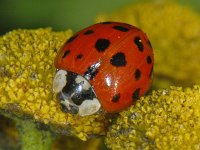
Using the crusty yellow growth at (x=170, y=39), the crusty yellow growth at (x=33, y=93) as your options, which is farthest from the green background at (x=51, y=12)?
the crusty yellow growth at (x=33, y=93)

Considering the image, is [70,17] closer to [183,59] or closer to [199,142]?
[183,59]

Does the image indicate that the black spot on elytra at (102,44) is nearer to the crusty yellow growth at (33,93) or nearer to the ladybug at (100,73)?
the ladybug at (100,73)

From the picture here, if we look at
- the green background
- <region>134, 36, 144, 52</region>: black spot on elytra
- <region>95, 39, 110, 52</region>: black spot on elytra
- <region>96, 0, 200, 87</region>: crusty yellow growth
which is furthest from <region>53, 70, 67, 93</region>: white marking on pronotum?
the green background

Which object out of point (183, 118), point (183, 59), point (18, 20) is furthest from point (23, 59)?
point (18, 20)

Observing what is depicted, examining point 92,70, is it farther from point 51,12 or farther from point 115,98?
point 51,12

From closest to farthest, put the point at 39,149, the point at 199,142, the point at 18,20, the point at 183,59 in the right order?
the point at 199,142 → the point at 39,149 → the point at 183,59 → the point at 18,20

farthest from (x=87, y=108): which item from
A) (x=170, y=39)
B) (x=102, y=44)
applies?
(x=170, y=39)
